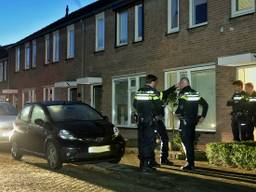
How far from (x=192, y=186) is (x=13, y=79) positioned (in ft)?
97.9

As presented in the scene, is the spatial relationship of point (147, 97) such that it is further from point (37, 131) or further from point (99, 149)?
point (37, 131)

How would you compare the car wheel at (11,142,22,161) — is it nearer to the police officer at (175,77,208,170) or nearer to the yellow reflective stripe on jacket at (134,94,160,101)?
the yellow reflective stripe on jacket at (134,94,160,101)

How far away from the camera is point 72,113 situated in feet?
43.6

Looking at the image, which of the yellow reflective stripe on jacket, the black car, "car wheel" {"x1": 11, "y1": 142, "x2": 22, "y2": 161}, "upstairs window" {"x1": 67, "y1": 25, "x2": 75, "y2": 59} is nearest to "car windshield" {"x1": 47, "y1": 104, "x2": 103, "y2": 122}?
the black car

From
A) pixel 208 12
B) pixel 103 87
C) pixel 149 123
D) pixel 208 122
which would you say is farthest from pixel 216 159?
pixel 103 87

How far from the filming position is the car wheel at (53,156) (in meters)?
12.0

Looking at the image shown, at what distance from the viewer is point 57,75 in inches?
1160

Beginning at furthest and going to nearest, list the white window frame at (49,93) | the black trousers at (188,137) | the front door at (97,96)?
the white window frame at (49,93)
the front door at (97,96)
the black trousers at (188,137)

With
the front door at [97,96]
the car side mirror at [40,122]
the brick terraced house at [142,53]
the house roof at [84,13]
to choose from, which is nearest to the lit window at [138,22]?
the brick terraced house at [142,53]

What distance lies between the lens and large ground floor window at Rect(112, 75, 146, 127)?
71.8 ft

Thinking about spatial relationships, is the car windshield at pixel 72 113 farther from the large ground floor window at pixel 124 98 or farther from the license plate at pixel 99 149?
the large ground floor window at pixel 124 98

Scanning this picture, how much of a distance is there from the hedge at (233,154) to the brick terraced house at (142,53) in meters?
3.55

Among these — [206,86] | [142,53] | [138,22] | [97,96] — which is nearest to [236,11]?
[206,86]

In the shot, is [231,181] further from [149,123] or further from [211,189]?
[149,123]
